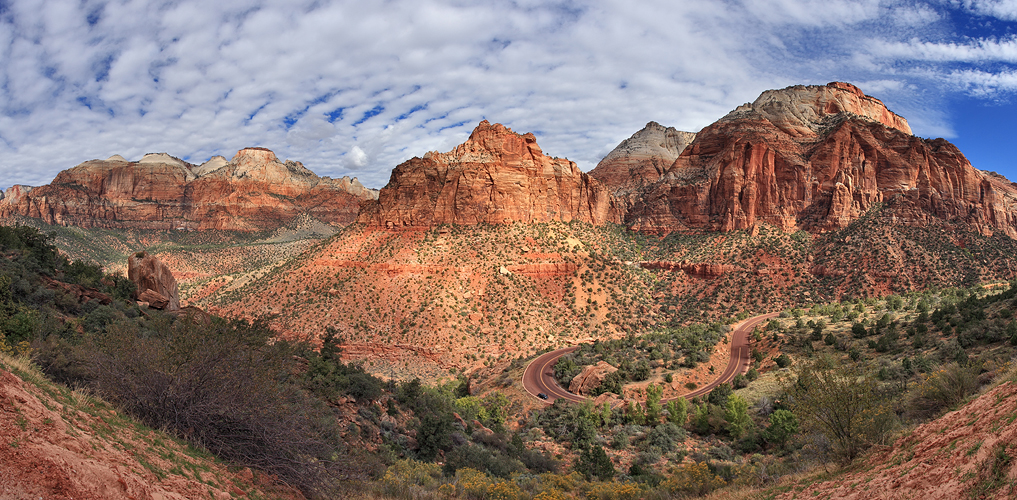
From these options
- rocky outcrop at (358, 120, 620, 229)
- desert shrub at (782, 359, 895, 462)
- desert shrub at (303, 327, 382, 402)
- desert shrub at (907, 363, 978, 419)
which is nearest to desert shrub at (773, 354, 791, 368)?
desert shrub at (907, 363, 978, 419)

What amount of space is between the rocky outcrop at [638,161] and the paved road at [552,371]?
4918cm

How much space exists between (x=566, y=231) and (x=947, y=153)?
184ft

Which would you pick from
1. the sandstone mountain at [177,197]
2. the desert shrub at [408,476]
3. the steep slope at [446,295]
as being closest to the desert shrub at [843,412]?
the desert shrub at [408,476]

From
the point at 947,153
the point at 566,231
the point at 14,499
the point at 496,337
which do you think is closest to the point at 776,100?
the point at 947,153

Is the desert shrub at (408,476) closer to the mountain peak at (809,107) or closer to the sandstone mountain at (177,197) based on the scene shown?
the mountain peak at (809,107)

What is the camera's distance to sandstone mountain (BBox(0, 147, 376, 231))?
138m

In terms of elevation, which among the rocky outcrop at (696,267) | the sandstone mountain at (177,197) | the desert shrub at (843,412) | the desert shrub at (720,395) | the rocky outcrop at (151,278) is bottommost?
the desert shrub at (720,395)

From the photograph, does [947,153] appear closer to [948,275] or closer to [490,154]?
[948,275]

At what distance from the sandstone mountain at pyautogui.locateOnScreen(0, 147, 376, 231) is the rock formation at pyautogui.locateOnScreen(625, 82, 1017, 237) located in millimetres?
119265

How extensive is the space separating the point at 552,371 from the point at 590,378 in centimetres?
562

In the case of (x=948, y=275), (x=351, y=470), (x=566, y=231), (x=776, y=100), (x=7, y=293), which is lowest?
(x=351, y=470)

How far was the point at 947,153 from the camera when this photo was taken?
70.8 m

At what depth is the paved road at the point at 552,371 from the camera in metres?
37.5

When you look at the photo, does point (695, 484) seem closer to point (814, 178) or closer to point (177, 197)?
point (814, 178)
